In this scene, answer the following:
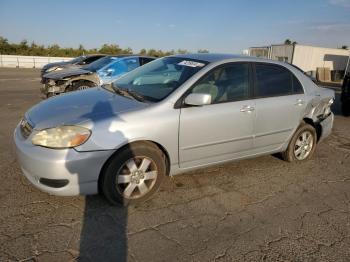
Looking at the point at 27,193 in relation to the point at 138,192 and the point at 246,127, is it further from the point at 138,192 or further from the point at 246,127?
the point at 246,127

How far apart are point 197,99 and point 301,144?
2.38m

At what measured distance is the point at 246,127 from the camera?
4.26 meters

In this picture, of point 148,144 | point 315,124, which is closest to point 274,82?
point 315,124

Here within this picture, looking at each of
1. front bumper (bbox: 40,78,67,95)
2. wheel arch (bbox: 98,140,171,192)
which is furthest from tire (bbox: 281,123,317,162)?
front bumper (bbox: 40,78,67,95)

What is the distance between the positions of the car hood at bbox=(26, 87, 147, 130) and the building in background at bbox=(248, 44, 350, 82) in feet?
93.2

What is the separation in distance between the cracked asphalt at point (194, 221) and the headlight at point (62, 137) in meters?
0.71

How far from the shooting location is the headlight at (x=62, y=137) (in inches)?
124

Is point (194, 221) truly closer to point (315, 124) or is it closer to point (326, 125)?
point (315, 124)

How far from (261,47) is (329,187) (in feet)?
106

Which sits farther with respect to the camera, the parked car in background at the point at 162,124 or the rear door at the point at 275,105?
the rear door at the point at 275,105

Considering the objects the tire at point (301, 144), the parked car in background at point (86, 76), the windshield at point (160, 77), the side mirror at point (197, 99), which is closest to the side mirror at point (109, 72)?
the parked car in background at point (86, 76)

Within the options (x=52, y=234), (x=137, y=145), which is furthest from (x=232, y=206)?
(x=52, y=234)

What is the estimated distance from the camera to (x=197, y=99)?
3.63 meters

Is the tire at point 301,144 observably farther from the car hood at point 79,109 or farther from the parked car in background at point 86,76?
the parked car in background at point 86,76
